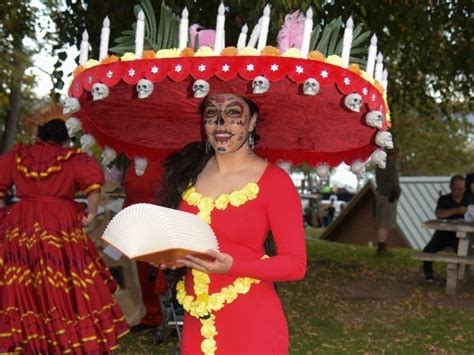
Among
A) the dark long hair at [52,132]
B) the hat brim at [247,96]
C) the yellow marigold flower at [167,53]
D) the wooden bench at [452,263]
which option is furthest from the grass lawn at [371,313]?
the yellow marigold flower at [167,53]

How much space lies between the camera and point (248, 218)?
9.37ft

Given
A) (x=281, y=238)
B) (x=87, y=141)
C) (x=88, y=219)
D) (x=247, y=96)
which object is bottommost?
(x=88, y=219)

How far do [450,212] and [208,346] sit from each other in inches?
336

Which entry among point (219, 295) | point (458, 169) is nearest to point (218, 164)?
point (219, 295)

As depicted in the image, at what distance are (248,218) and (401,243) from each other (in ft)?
59.6

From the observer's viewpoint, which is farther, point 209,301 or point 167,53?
point 209,301

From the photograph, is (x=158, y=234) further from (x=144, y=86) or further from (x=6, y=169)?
(x=6, y=169)

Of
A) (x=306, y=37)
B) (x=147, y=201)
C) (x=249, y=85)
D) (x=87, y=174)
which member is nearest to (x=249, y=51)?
(x=306, y=37)

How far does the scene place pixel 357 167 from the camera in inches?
138

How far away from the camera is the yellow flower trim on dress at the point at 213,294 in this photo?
288 centimetres

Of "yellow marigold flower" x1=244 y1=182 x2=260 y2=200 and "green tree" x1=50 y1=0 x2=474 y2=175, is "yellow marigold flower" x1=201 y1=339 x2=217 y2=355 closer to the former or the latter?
"yellow marigold flower" x1=244 y1=182 x2=260 y2=200

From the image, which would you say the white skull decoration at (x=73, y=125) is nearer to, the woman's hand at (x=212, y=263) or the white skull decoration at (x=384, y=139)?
the woman's hand at (x=212, y=263)

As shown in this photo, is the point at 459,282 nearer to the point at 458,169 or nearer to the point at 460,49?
the point at 460,49

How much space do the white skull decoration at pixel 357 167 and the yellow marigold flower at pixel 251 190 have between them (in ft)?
2.49
